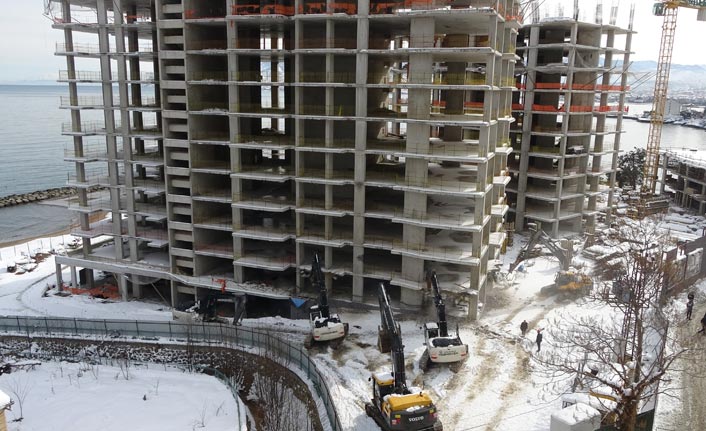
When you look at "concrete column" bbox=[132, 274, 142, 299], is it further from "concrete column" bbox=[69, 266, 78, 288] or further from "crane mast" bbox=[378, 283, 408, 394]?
"crane mast" bbox=[378, 283, 408, 394]

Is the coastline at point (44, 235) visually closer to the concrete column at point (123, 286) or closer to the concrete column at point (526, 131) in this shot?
the concrete column at point (123, 286)

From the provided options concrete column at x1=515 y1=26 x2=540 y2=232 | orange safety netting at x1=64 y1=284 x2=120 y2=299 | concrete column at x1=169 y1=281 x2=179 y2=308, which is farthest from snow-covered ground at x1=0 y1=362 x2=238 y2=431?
concrete column at x1=515 y1=26 x2=540 y2=232

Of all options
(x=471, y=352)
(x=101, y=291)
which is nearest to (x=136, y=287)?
(x=101, y=291)

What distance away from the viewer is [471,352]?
38.6m

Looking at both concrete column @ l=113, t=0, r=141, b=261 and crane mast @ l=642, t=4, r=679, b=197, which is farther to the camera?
crane mast @ l=642, t=4, r=679, b=197

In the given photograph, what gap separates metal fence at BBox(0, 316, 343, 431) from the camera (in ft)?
127

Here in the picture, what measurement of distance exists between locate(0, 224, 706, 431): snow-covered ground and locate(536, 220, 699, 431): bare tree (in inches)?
66.3

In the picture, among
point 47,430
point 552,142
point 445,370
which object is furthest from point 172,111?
point 552,142

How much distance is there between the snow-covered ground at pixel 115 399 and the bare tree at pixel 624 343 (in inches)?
798

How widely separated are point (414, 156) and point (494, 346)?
1474 cm

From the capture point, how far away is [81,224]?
55062 mm

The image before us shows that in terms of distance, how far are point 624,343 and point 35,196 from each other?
113 meters

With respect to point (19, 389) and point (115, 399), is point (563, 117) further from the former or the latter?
point (19, 389)

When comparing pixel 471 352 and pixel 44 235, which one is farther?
pixel 44 235
